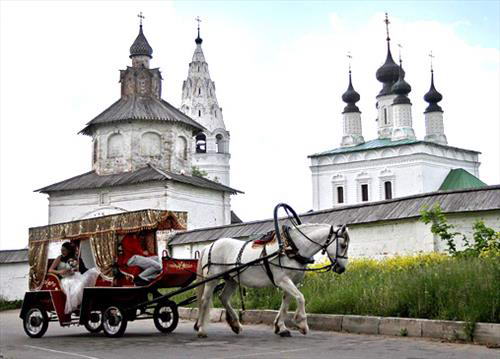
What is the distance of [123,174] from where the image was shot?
4022 centimetres

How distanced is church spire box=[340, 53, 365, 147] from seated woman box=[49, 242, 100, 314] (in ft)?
193

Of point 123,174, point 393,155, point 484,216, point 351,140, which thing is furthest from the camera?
point 351,140

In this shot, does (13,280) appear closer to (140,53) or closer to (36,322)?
(140,53)

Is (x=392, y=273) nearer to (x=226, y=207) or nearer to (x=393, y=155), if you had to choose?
(x=226, y=207)

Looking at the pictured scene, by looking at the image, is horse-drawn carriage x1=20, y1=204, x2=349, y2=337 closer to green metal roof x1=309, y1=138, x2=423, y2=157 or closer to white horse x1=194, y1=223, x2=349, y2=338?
white horse x1=194, y1=223, x2=349, y2=338

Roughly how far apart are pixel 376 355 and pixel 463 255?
6006mm

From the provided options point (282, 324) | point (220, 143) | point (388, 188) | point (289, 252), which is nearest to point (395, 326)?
point (282, 324)

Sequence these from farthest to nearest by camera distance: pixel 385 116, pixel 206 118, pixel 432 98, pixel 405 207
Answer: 1. pixel 385 116
2. pixel 432 98
3. pixel 206 118
4. pixel 405 207

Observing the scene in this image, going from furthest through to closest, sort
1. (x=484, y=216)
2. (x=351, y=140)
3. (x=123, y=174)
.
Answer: (x=351, y=140) < (x=123, y=174) < (x=484, y=216)

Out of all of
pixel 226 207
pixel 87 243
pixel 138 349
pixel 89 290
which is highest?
pixel 226 207

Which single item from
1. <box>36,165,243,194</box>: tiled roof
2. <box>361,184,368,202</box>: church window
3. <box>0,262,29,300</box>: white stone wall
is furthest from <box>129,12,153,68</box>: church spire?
<box>361,184,368,202</box>: church window

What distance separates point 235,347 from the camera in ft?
31.7

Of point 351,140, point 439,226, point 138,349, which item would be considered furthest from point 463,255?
point 351,140

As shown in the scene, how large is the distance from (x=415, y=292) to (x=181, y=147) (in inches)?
1267
